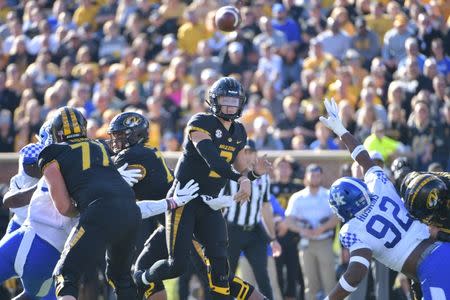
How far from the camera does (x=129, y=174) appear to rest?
28.0 ft

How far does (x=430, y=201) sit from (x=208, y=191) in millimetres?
1933

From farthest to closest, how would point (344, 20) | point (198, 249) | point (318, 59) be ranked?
point (344, 20) < point (318, 59) < point (198, 249)

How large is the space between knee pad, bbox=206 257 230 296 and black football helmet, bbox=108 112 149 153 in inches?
46.3

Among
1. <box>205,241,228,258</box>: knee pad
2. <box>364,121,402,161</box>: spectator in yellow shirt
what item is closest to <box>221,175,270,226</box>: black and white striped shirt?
<box>364,121,402,161</box>: spectator in yellow shirt

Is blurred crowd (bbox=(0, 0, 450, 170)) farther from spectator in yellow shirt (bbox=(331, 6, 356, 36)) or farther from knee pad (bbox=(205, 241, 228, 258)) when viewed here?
knee pad (bbox=(205, 241, 228, 258))

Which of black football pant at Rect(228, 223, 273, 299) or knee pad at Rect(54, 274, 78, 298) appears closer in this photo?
knee pad at Rect(54, 274, 78, 298)

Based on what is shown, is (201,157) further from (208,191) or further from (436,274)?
(436,274)

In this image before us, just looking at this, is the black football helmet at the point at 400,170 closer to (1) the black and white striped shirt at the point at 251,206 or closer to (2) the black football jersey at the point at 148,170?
(1) the black and white striped shirt at the point at 251,206

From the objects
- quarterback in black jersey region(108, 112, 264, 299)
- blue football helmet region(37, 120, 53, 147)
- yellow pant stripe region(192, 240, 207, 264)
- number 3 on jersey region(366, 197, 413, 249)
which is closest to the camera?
number 3 on jersey region(366, 197, 413, 249)

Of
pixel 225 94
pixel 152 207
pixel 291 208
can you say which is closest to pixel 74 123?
pixel 152 207

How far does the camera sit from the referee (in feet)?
36.9

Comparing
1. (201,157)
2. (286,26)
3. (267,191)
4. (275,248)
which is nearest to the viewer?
(201,157)

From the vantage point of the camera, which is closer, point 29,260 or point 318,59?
point 29,260

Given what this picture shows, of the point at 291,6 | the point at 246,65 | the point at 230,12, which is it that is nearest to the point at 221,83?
the point at 230,12
